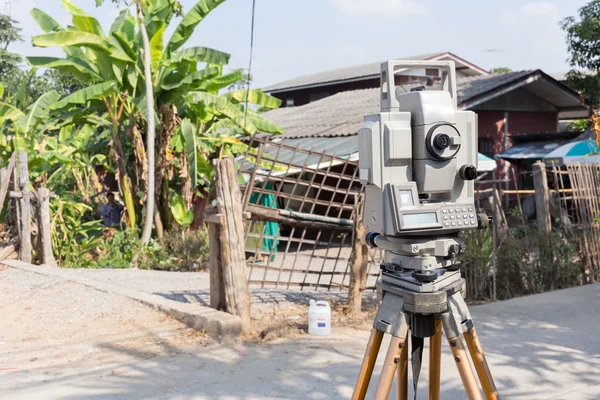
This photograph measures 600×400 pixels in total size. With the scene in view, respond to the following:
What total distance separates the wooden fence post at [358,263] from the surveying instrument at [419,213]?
3152 mm

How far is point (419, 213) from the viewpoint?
2629mm

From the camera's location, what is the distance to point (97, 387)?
4.29 m

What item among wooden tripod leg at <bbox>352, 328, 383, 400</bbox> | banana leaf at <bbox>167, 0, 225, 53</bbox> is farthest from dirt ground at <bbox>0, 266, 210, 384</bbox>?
banana leaf at <bbox>167, 0, 225, 53</bbox>

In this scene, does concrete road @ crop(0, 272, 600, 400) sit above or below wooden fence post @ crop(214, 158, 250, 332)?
below

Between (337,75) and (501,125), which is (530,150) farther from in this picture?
(337,75)

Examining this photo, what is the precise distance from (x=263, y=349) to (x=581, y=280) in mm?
4669

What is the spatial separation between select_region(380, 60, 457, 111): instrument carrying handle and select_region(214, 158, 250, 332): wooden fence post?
9.47ft

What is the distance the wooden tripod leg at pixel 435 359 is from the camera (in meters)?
2.91

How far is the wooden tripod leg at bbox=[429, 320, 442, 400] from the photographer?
9.54ft

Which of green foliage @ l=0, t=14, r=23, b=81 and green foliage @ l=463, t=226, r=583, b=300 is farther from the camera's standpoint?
green foliage @ l=0, t=14, r=23, b=81

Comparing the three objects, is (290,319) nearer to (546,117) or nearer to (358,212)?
(358,212)

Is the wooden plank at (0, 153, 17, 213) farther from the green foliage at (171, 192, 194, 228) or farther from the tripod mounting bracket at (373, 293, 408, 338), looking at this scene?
the tripod mounting bracket at (373, 293, 408, 338)

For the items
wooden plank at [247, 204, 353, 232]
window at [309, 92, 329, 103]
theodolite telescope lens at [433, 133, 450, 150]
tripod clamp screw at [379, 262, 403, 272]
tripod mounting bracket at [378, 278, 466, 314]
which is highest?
window at [309, 92, 329, 103]

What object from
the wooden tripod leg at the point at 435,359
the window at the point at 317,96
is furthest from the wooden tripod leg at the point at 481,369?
the window at the point at 317,96
